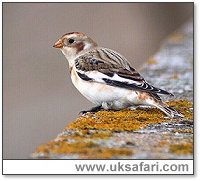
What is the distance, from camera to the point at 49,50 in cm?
576

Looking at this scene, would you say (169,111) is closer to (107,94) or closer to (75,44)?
(107,94)

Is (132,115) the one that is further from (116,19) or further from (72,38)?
(116,19)

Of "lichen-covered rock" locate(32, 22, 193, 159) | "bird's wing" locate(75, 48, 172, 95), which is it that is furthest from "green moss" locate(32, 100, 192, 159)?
"bird's wing" locate(75, 48, 172, 95)

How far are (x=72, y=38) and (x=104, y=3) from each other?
0.50 m

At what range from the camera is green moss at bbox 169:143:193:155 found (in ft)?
12.6

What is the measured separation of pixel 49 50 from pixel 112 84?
1572mm

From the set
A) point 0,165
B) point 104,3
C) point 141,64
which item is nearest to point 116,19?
point 141,64

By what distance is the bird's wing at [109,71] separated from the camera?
167 inches

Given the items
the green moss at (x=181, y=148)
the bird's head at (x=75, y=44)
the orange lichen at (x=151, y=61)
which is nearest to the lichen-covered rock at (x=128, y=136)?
the green moss at (x=181, y=148)

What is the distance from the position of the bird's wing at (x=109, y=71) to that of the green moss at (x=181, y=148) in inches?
14.3

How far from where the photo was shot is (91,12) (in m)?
5.25

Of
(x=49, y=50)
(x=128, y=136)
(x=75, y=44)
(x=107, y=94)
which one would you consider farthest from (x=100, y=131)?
(x=49, y=50)

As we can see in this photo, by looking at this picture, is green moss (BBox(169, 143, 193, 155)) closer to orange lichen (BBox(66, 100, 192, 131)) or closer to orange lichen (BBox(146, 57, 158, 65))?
orange lichen (BBox(66, 100, 192, 131))

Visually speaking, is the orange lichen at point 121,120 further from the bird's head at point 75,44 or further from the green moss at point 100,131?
the bird's head at point 75,44
